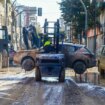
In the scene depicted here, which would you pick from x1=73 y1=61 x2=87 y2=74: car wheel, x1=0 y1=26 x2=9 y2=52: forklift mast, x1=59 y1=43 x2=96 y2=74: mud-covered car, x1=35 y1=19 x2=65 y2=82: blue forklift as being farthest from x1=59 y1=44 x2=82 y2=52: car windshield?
x1=0 y1=26 x2=9 y2=52: forklift mast

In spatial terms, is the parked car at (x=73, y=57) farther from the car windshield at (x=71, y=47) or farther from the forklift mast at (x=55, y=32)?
the forklift mast at (x=55, y=32)

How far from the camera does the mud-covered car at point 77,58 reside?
31.9 meters

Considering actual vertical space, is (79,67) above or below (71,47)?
below

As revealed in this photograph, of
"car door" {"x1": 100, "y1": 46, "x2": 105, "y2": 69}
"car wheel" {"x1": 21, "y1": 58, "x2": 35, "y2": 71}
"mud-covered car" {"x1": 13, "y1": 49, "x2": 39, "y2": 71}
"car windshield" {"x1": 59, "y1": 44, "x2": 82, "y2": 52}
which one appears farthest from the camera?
"car wheel" {"x1": 21, "y1": 58, "x2": 35, "y2": 71}

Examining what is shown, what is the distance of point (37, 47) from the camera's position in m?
33.0

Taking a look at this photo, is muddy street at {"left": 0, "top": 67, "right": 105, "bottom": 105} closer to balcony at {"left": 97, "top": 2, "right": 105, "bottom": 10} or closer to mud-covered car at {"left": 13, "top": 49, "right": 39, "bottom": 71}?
mud-covered car at {"left": 13, "top": 49, "right": 39, "bottom": 71}

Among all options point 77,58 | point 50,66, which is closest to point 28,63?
point 77,58

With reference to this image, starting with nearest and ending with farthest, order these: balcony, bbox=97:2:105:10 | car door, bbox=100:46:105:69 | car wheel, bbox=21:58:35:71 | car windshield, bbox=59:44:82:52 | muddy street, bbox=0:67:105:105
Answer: muddy street, bbox=0:67:105:105, car door, bbox=100:46:105:69, car windshield, bbox=59:44:82:52, car wheel, bbox=21:58:35:71, balcony, bbox=97:2:105:10

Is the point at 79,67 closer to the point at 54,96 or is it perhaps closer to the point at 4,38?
the point at 4,38

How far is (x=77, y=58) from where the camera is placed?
1273 inches

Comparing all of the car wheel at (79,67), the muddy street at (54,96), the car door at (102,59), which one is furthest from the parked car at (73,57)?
the muddy street at (54,96)

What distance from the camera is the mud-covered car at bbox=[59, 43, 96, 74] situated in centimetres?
3189

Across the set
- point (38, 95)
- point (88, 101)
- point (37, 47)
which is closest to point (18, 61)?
point (37, 47)

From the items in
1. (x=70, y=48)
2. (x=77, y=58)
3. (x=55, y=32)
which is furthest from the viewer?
(x=77, y=58)
